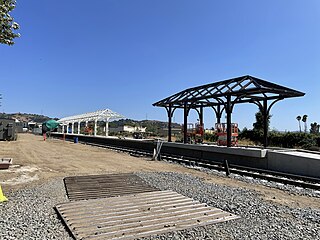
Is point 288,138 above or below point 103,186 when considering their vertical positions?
above

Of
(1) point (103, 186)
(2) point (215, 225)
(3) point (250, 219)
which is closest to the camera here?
(2) point (215, 225)

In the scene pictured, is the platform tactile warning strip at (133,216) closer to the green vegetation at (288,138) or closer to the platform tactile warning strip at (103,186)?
the platform tactile warning strip at (103,186)

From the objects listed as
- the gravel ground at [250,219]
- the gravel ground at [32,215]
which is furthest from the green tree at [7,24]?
the gravel ground at [250,219]

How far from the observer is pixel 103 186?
893 cm

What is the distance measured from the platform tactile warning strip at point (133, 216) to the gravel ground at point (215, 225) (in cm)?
26

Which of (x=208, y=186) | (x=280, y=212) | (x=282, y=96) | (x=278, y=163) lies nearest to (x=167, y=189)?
(x=208, y=186)

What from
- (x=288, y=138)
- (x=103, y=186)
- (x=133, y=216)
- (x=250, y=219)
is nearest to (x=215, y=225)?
(x=250, y=219)

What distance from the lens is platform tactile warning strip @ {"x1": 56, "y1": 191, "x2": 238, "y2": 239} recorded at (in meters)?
4.94

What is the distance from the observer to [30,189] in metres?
8.41

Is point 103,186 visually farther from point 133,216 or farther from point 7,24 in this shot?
point 7,24

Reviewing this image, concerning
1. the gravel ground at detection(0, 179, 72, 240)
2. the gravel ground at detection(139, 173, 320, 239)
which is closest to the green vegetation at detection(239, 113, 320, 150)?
the gravel ground at detection(139, 173, 320, 239)

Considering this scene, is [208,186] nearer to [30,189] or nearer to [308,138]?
[30,189]

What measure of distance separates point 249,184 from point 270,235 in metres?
5.10

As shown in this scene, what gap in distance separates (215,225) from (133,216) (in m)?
1.71
